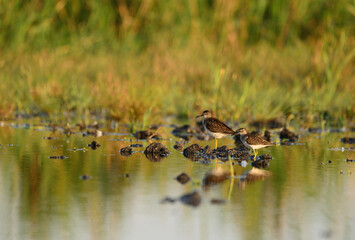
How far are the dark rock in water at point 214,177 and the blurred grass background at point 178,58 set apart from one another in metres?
4.12

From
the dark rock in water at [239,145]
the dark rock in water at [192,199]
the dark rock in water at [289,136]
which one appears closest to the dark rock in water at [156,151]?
the dark rock in water at [239,145]

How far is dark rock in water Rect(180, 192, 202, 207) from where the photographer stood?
263 inches

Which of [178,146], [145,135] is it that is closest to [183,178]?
[178,146]

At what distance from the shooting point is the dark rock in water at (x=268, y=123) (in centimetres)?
1396

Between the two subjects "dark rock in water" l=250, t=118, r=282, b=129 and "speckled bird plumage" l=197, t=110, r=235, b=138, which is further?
"dark rock in water" l=250, t=118, r=282, b=129

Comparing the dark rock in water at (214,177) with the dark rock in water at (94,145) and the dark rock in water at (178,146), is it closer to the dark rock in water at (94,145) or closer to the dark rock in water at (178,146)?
the dark rock in water at (178,146)

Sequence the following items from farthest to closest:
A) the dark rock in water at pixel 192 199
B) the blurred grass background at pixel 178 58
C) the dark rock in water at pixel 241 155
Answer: the blurred grass background at pixel 178 58
the dark rock in water at pixel 241 155
the dark rock in water at pixel 192 199

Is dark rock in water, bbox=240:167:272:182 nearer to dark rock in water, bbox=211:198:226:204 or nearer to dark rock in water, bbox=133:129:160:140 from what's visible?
dark rock in water, bbox=211:198:226:204

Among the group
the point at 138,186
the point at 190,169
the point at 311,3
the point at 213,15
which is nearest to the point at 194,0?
the point at 213,15

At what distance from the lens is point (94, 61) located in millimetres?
Answer: 18359

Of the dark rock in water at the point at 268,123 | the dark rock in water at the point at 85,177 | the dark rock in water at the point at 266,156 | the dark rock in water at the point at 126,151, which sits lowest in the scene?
the dark rock in water at the point at 85,177

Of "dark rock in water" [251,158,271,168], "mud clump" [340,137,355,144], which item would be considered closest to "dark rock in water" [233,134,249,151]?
"dark rock in water" [251,158,271,168]

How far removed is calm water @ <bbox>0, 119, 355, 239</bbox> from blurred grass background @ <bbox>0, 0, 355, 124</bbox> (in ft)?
11.9

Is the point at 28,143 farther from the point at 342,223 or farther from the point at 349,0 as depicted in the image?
the point at 349,0
